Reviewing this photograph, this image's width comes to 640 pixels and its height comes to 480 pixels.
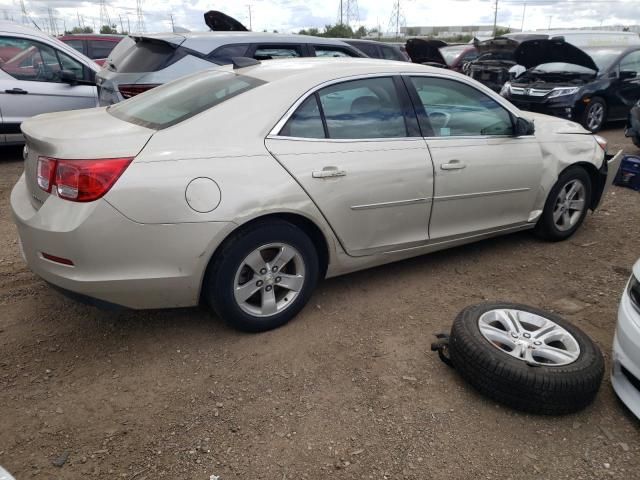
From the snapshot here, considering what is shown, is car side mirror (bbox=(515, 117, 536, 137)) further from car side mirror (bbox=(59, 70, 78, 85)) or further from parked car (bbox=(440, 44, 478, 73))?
parked car (bbox=(440, 44, 478, 73))

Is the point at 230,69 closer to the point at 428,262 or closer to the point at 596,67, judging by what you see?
the point at 428,262

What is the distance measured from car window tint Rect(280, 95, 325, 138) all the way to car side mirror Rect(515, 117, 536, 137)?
1.72 m

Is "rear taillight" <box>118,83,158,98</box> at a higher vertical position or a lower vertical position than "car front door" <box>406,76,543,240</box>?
higher

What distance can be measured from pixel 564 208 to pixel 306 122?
2.66 m

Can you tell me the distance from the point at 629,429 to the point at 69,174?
9.54 feet

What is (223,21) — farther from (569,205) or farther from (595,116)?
(595,116)

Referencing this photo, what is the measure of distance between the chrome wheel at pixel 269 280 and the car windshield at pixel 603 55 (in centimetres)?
918

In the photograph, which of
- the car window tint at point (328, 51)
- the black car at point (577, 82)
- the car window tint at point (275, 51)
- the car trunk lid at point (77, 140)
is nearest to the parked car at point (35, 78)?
the car window tint at point (275, 51)

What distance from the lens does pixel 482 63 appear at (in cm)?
A: 1161

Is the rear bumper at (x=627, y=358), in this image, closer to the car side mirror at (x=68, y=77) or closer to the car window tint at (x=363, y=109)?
the car window tint at (x=363, y=109)

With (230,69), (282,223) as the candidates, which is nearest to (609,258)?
(282,223)

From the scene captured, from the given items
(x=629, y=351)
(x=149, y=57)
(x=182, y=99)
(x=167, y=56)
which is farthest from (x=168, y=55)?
(x=629, y=351)

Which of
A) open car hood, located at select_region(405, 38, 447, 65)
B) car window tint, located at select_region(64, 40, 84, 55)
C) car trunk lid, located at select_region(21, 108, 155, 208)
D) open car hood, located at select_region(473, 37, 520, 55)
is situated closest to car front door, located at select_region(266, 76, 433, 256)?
car trunk lid, located at select_region(21, 108, 155, 208)

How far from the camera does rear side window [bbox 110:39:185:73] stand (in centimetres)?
553
